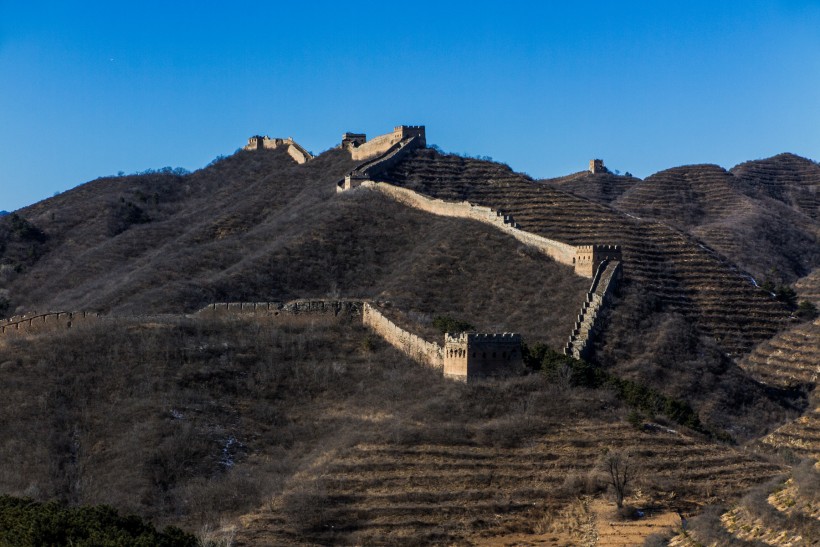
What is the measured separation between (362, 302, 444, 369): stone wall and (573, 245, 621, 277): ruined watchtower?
53.0 feet

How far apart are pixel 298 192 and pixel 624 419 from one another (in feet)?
151

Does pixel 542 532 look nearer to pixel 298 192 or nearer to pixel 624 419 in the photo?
pixel 624 419

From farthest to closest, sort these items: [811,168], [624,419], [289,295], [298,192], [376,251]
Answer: [811,168]
[298,192]
[376,251]
[289,295]
[624,419]

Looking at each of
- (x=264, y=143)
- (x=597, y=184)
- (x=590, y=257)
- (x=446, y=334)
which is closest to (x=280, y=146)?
(x=264, y=143)

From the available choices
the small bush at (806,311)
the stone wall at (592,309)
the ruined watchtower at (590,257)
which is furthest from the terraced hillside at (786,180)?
the stone wall at (592,309)

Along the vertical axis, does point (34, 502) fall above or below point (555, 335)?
below

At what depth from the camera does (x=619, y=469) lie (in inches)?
1790

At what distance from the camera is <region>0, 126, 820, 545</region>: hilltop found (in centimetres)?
4494

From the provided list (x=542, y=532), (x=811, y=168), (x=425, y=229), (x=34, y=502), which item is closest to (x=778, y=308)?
(x=425, y=229)

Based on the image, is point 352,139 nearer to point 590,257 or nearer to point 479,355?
point 590,257

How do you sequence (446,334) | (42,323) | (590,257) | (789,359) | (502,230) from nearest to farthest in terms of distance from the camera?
(446,334)
(42,323)
(789,359)
(590,257)
(502,230)

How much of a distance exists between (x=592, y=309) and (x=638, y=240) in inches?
612

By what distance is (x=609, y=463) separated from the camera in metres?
45.4

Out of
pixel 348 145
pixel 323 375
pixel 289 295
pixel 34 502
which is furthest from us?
pixel 348 145
